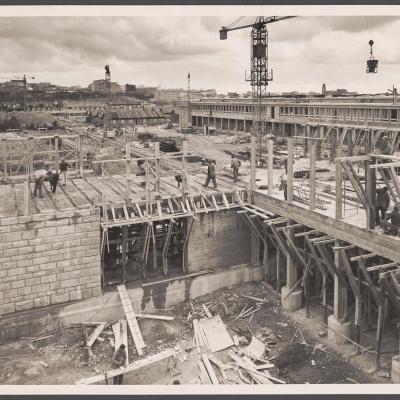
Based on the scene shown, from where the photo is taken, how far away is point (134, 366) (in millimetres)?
16828

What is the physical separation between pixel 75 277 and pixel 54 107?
8716 centimetres

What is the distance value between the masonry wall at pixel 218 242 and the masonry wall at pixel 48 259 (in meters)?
4.59

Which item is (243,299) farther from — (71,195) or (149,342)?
(71,195)

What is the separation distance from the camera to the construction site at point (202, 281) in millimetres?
16719

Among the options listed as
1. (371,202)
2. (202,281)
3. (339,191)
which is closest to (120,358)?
(202,281)

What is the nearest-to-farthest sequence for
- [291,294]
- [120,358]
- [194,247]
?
[120,358] < [291,294] < [194,247]

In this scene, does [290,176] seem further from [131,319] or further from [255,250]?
[131,319]

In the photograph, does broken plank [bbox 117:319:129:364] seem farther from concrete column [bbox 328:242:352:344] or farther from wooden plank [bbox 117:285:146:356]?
concrete column [bbox 328:242:352:344]

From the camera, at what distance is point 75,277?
63.3ft

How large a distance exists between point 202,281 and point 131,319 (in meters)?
4.03

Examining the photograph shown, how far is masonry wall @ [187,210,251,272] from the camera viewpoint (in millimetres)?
22078

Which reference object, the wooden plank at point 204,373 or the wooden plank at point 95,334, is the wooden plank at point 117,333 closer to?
the wooden plank at point 95,334

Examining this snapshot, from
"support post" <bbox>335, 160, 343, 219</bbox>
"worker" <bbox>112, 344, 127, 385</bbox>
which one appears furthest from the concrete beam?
"worker" <bbox>112, 344, 127, 385</bbox>
